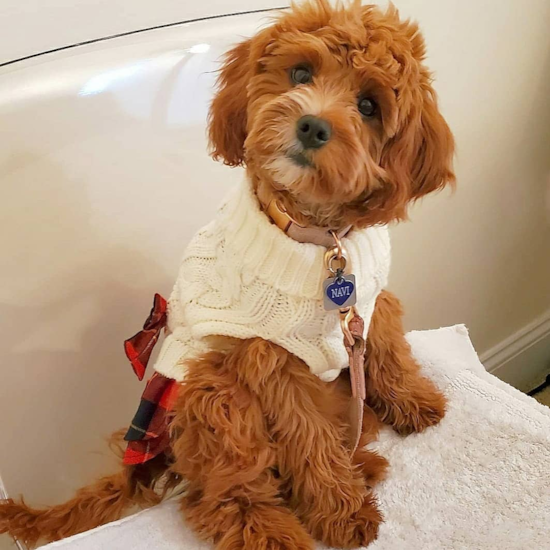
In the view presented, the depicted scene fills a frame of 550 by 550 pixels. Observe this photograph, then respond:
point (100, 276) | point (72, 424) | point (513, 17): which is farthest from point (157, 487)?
point (513, 17)

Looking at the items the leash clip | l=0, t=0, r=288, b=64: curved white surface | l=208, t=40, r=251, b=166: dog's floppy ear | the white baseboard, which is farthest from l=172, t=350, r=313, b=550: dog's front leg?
the white baseboard

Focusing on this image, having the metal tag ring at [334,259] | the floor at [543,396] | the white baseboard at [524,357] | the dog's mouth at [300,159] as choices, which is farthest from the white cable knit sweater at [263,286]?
the floor at [543,396]

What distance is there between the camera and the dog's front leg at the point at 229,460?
2.53 feet

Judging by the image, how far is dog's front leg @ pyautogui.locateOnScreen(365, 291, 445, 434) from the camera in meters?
0.94

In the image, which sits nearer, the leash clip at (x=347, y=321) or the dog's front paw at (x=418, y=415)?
the leash clip at (x=347, y=321)

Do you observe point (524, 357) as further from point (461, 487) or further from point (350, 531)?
point (350, 531)

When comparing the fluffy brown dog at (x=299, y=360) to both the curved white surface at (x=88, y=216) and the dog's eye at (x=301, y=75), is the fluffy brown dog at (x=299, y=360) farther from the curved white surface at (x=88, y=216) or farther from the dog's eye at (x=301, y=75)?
the curved white surface at (x=88, y=216)

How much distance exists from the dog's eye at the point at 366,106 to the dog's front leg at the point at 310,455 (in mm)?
284

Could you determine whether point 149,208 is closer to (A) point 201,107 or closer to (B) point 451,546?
(A) point 201,107

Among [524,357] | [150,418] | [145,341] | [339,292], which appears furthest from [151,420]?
[524,357]

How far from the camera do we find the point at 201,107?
3.09 ft

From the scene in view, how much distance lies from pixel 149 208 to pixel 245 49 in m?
0.29

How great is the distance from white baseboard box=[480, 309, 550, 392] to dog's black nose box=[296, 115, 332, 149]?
4.42 feet

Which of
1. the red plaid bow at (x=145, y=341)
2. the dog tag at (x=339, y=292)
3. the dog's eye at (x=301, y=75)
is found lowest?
the red plaid bow at (x=145, y=341)
